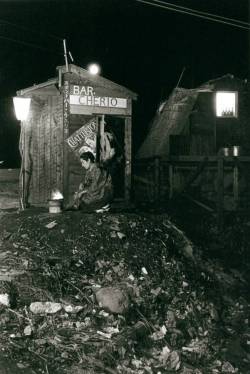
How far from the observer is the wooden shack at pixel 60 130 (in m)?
13.1

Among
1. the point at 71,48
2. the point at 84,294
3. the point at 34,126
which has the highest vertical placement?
the point at 71,48

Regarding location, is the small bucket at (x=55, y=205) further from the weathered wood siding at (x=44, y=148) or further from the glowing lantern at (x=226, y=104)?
the glowing lantern at (x=226, y=104)

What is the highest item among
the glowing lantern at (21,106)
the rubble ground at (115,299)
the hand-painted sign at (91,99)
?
the hand-painted sign at (91,99)

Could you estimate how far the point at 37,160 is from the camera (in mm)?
13328

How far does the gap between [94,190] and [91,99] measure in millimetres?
3590

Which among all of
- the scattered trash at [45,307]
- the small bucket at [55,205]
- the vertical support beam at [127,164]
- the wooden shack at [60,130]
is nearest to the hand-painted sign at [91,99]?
the wooden shack at [60,130]

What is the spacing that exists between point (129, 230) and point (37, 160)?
457cm

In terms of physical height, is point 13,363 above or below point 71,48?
below

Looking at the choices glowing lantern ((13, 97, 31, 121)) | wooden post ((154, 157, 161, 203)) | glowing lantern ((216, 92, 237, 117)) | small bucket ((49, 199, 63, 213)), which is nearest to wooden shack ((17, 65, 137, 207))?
glowing lantern ((13, 97, 31, 121))

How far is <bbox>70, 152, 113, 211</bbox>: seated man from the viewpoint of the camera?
11.0m

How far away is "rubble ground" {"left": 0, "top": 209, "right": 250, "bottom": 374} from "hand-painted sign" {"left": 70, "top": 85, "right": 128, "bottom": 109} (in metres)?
4.12

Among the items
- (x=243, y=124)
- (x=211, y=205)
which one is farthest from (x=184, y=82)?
(x=211, y=205)

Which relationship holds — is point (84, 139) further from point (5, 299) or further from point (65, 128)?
point (5, 299)

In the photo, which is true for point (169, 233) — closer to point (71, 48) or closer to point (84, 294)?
point (84, 294)
